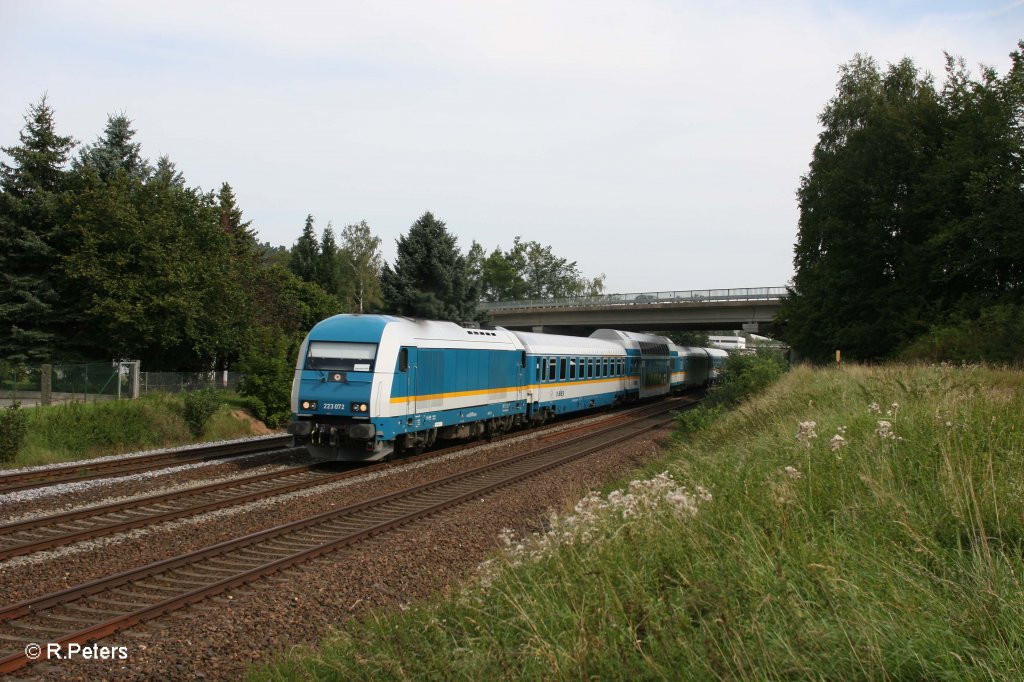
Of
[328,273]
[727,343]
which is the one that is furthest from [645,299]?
[727,343]

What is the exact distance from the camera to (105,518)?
1063cm

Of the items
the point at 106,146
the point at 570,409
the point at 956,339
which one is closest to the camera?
the point at 956,339

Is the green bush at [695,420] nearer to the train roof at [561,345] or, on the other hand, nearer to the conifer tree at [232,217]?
the train roof at [561,345]

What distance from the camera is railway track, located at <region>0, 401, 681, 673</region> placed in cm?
644

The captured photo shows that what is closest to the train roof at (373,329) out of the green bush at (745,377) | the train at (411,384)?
the train at (411,384)

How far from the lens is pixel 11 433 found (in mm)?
15258

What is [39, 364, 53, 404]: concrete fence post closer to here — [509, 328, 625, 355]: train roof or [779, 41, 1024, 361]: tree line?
[509, 328, 625, 355]: train roof

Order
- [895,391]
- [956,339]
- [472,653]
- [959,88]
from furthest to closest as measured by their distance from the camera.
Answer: [959,88]
[956,339]
[895,391]
[472,653]

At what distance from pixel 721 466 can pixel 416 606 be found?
407 cm

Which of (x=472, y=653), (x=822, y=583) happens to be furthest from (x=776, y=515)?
(x=472, y=653)

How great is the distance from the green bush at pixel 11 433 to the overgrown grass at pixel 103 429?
19cm

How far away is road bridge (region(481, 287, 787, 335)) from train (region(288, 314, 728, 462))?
26216 millimetres

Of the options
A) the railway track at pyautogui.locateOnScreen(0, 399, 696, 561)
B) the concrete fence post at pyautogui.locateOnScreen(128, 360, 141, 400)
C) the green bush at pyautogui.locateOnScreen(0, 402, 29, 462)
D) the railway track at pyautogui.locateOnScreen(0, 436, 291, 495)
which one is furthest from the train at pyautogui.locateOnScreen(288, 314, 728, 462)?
the concrete fence post at pyautogui.locateOnScreen(128, 360, 141, 400)

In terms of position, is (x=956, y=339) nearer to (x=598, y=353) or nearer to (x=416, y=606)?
(x=598, y=353)
